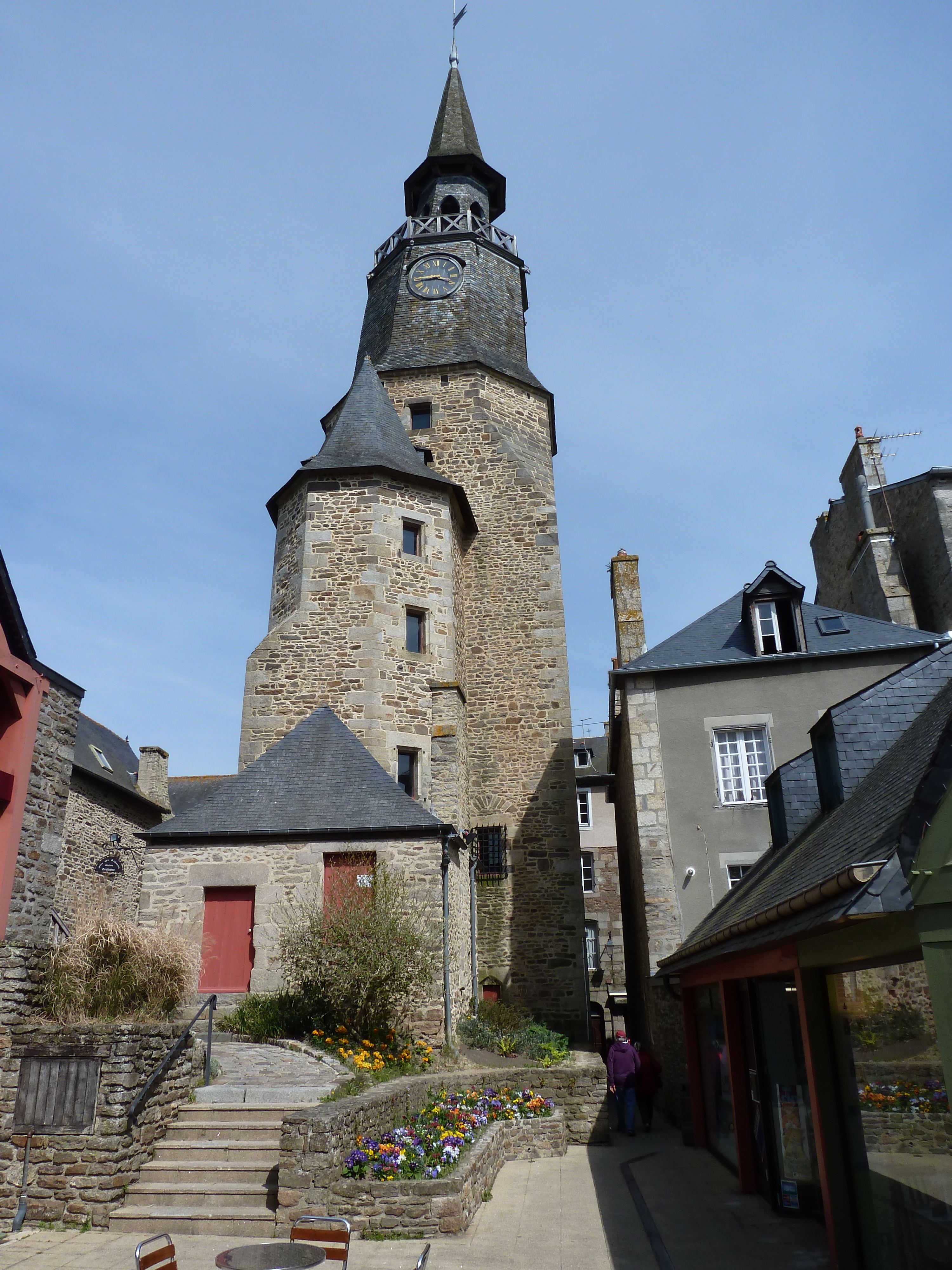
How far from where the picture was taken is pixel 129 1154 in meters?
6.86

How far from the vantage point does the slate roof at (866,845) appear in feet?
11.7

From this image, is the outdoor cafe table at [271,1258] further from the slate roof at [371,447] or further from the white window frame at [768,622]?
the slate roof at [371,447]

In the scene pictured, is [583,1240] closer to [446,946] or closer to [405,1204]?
[405,1204]

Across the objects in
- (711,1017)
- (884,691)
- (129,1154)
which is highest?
(884,691)

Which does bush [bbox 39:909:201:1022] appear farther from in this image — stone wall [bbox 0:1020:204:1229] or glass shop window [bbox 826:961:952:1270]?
glass shop window [bbox 826:961:952:1270]

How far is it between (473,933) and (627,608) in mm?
6725

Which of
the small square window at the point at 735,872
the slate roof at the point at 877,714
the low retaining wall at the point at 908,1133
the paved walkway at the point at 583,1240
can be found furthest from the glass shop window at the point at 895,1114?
the small square window at the point at 735,872

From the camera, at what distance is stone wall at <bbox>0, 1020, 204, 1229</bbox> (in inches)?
259

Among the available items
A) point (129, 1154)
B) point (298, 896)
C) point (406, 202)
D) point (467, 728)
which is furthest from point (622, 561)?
point (406, 202)

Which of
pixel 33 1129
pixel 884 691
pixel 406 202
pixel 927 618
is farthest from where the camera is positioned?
pixel 406 202

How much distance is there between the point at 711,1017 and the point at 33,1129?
642 cm

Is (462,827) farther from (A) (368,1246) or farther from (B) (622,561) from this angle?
(A) (368,1246)

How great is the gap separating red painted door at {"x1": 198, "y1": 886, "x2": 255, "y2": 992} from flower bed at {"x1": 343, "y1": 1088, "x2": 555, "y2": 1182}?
331cm

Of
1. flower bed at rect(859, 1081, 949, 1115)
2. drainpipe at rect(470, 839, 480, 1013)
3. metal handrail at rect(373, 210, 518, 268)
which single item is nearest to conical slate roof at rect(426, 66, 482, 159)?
metal handrail at rect(373, 210, 518, 268)
